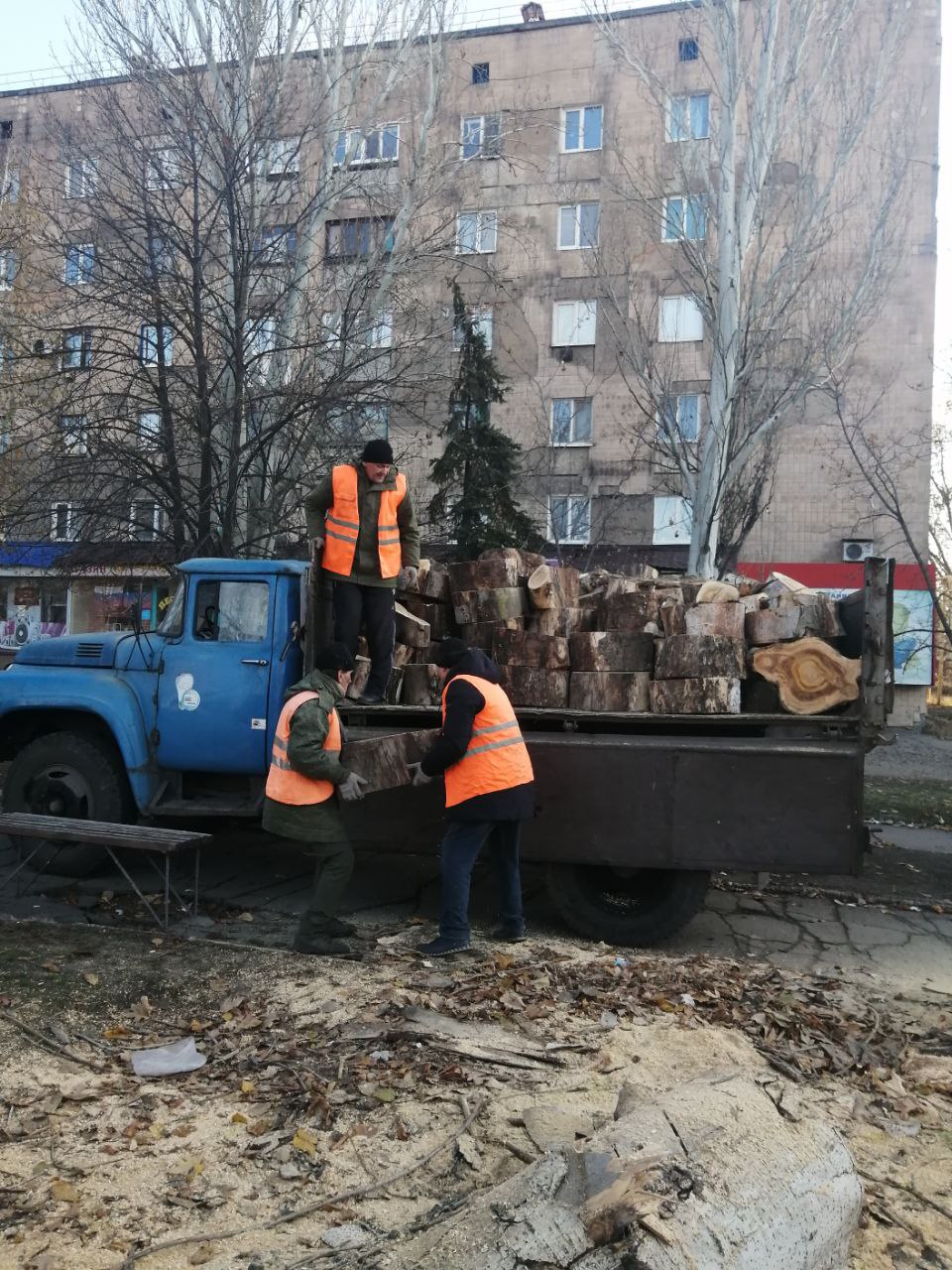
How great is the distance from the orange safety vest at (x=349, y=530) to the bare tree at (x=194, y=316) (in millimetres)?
4228

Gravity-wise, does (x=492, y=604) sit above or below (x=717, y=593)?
below

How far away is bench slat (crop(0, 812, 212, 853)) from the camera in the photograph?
218 inches

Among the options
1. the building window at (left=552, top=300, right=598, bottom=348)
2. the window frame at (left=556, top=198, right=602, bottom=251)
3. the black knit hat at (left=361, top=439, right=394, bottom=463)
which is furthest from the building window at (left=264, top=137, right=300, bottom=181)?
the window frame at (left=556, top=198, right=602, bottom=251)

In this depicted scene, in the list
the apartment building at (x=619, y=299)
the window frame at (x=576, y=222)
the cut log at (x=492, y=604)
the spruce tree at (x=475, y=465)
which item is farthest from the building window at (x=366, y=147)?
the cut log at (x=492, y=604)

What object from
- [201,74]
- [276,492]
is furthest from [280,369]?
[201,74]

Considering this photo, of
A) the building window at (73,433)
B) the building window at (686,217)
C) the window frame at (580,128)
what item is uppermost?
the window frame at (580,128)

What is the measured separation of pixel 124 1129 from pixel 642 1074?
6.05 ft

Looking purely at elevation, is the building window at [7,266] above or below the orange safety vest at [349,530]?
above

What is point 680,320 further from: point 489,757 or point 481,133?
point 489,757

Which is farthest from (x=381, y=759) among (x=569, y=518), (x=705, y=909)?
(x=569, y=518)

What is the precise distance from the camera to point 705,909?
21.1 ft

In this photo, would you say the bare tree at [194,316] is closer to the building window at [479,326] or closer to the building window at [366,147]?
the building window at [366,147]

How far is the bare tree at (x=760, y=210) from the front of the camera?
14.1 metres

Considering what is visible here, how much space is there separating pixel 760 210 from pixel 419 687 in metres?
11.6
